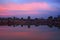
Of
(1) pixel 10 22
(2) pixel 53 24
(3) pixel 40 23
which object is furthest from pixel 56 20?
(1) pixel 10 22

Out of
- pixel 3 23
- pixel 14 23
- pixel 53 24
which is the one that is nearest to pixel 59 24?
pixel 53 24

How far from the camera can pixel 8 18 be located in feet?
56.7

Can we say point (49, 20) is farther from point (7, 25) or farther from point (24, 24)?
point (7, 25)

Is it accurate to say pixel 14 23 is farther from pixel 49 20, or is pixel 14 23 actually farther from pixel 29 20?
pixel 49 20

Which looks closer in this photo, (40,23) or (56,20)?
(56,20)

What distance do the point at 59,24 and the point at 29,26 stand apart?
314 centimetres

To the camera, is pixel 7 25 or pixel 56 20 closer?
pixel 56 20

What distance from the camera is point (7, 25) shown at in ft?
60.5

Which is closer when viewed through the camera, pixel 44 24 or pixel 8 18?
pixel 8 18

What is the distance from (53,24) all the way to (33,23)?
2100 millimetres

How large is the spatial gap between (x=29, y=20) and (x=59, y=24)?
130 inches

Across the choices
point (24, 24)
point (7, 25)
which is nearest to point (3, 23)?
point (7, 25)

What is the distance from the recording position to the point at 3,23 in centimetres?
1841

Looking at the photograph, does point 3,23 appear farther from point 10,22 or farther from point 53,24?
point 53,24
